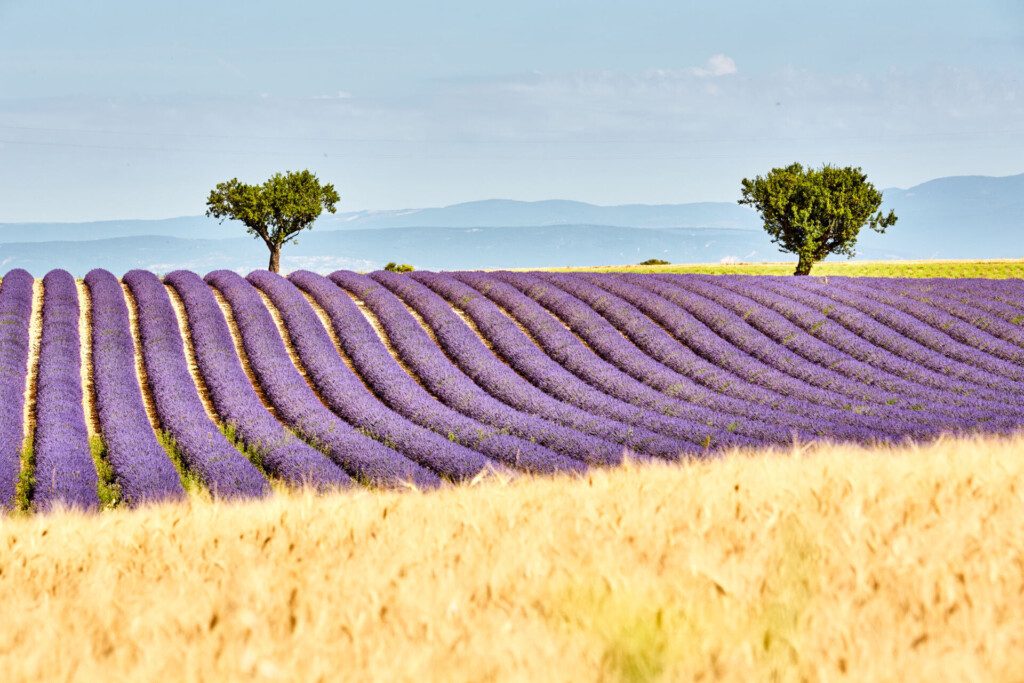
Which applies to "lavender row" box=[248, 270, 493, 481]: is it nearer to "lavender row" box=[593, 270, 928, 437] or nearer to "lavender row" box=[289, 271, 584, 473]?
"lavender row" box=[289, 271, 584, 473]

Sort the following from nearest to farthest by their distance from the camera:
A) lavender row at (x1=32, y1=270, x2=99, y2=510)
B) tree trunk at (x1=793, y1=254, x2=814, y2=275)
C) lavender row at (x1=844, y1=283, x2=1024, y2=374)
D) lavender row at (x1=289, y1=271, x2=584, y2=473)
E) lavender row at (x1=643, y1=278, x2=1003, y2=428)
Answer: lavender row at (x1=32, y1=270, x2=99, y2=510) → lavender row at (x1=289, y1=271, x2=584, y2=473) → lavender row at (x1=643, y1=278, x2=1003, y2=428) → lavender row at (x1=844, y1=283, x2=1024, y2=374) → tree trunk at (x1=793, y1=254, x2=814, y2=275)

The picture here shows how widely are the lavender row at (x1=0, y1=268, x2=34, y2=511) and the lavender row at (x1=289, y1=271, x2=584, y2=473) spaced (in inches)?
212

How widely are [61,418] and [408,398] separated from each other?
16.7 ft

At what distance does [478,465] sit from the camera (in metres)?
11.7

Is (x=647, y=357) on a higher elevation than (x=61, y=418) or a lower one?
higher

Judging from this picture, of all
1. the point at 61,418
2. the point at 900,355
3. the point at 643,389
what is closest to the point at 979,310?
the point at 900,355

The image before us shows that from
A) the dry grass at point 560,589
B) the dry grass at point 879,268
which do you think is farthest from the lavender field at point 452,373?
the dry grass at point 879,268

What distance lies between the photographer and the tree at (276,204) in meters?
44.8

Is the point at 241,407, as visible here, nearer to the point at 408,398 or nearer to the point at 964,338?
the point at 408,398

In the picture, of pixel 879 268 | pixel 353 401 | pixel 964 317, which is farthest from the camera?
pixel 879 268

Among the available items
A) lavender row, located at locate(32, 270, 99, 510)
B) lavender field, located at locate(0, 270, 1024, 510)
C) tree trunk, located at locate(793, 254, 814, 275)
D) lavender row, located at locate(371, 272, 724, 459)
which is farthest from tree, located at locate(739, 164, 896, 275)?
lavender row, located at locate(32, 270, 99, 510)

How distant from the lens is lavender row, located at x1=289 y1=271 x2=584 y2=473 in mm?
12070

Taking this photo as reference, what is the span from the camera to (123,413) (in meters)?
14.8

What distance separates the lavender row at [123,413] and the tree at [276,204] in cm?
2146
